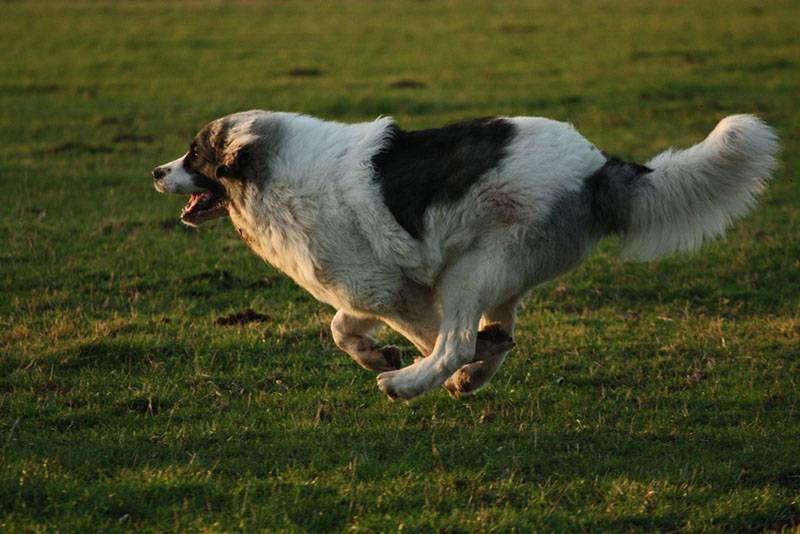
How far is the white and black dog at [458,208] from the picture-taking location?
20.0ft

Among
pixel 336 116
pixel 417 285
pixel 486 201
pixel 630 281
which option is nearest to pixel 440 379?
pixel 417 285

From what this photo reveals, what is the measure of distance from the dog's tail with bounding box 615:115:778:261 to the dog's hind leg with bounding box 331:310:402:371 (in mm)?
1602

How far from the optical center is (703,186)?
6.11 metres

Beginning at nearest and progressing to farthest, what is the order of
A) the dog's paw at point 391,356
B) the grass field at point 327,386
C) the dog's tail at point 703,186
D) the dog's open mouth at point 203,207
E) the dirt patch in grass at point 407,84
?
the grass field at point 327,386, the dog's tail at point 703,186, the dog's paw at point 391,356, the dog's open mouth at point 203,207, the dirt patch in grass at point 407,84

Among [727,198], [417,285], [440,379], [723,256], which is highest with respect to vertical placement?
[727,198]

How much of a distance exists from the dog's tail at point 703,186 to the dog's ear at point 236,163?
222 centimetres

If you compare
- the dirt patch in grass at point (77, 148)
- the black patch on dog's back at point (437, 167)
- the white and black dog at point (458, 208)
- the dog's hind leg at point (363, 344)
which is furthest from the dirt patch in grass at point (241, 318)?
the dirt patch in grass at point (77, 148)

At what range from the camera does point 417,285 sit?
6551 mm

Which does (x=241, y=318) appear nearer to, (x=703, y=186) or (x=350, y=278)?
(x=350, y=278)

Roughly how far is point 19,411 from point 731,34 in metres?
22.7

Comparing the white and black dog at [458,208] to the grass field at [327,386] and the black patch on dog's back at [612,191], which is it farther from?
the grass field at [327,386]

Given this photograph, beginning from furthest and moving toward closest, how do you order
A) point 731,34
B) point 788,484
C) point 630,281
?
point 731,34 < point 630,281 < point 788,484

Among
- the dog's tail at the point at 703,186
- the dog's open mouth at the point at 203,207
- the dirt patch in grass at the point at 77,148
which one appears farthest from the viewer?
the dirt patch in grass at the point at 77,148

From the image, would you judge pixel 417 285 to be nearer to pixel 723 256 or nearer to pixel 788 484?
pixel 788 484
